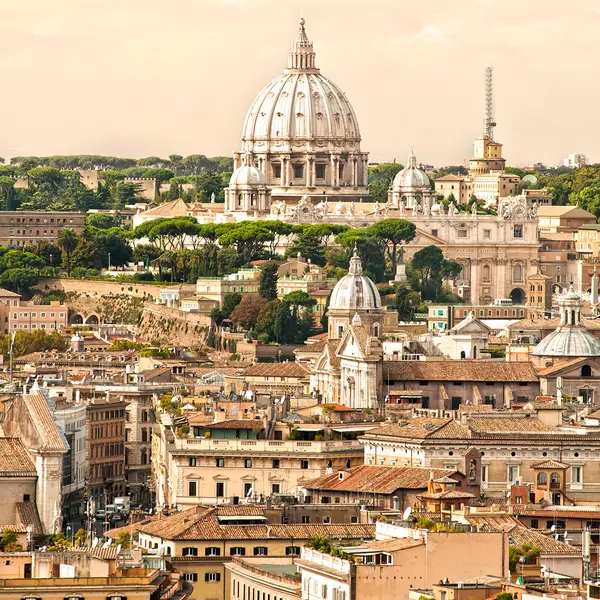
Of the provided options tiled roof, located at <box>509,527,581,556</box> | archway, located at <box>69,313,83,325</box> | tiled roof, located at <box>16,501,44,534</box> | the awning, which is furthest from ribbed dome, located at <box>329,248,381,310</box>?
tiled roof, located at <box>509,527,581,556</box>

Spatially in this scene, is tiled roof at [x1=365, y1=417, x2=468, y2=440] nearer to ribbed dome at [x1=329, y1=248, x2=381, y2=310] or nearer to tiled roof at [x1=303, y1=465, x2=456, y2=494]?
tiled roof at [x1=303, y1=465, x2=456, y2=494]

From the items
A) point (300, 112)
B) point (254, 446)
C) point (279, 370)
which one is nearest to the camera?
point (254, 446)

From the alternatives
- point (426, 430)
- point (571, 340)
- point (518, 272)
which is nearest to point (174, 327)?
point (518, 272)

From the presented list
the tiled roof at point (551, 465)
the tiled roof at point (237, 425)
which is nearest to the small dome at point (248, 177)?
the tiled roof at point (237, 425)

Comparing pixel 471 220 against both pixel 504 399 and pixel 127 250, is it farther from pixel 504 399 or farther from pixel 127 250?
pixel 504 399

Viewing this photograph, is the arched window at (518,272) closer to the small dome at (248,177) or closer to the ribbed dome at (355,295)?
the small dome at (248,177)

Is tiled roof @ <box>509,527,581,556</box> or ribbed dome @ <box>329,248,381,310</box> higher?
ribbed dome @ <box>329,248,381,310</box>

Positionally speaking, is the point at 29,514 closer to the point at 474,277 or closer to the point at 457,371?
the point at 457,371
